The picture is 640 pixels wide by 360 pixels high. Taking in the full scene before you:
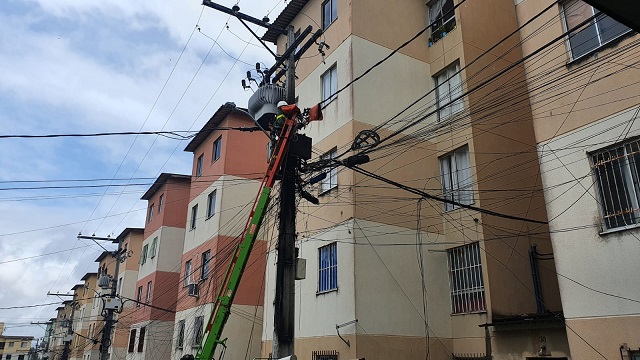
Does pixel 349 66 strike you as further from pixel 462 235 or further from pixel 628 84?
pixel 628 84

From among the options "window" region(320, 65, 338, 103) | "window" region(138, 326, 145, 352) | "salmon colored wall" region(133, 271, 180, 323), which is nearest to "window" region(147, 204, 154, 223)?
"salmon colored wall" region(133, 271, 180, 323)

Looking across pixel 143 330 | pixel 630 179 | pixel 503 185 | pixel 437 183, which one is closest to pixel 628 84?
pixel 630 179

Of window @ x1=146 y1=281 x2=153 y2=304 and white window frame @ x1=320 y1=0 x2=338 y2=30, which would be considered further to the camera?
window @ x1=146 y1=281 x2=153 y2=304

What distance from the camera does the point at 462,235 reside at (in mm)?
14430

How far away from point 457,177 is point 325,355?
657 cm

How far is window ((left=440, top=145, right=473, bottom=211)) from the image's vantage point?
48.3 feet

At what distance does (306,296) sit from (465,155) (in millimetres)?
6511

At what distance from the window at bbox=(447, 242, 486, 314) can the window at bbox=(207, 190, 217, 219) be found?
518 inches

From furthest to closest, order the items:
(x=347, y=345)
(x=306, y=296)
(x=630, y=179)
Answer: (x=306, y=296)
(x=347, y=345)
(x=630, y=179)

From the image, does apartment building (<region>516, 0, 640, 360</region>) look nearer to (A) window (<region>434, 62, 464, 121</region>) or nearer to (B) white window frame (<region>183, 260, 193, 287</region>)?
(A) window (<region>434, 62, 464, 121</region>)

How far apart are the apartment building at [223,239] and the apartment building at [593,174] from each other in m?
14.6

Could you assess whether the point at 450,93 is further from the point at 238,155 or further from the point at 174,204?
the point at 174,204

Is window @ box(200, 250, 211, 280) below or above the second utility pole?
above

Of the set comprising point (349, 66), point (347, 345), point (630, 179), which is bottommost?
point (347, 345)
